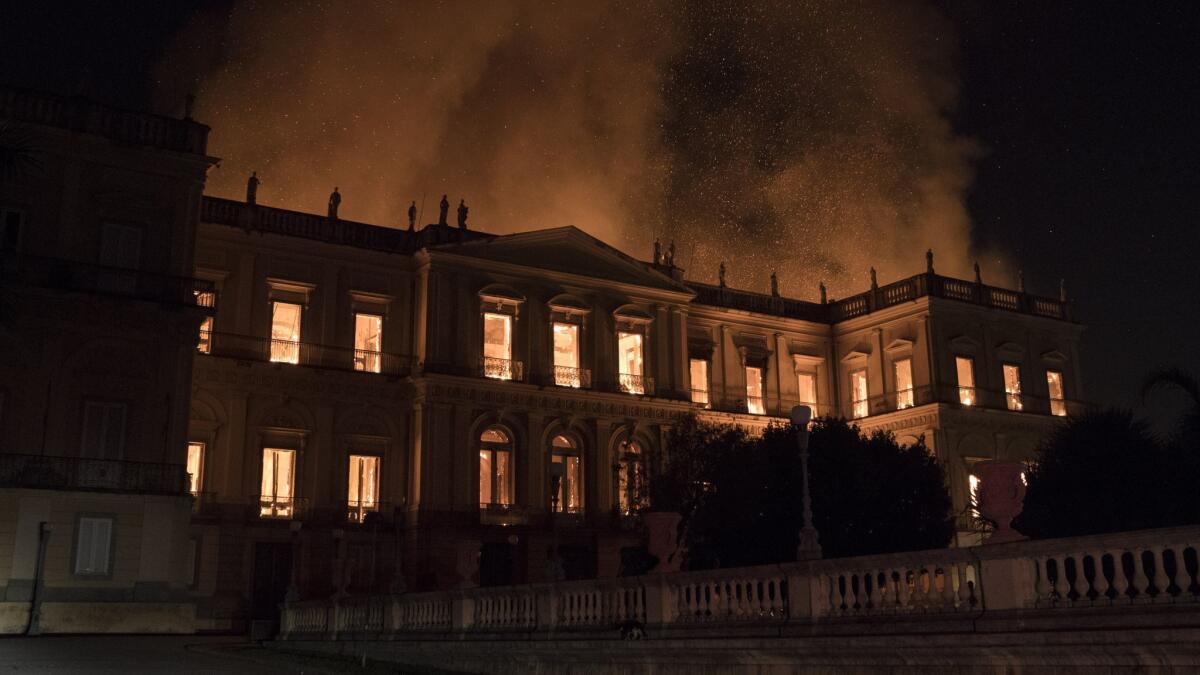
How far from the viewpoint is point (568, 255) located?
43062mm

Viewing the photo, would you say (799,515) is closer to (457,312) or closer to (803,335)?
(457,312)

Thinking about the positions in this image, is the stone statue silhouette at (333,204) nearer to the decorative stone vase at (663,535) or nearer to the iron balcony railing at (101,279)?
the iron balcony railing at (101,279)

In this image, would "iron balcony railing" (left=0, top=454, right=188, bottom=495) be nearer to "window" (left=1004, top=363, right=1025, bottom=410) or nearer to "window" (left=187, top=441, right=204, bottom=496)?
"window" (left=187, top=441, right=204, bottom=496)

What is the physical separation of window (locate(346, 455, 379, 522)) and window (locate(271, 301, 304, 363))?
3.95 metres

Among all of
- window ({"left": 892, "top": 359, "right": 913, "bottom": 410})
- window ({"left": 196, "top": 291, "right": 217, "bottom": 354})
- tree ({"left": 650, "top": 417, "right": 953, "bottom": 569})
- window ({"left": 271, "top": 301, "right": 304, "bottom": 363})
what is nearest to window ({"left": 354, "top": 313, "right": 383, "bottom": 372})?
window ({"left": 271, "top": 301, "right": 304, "bottom": 363})

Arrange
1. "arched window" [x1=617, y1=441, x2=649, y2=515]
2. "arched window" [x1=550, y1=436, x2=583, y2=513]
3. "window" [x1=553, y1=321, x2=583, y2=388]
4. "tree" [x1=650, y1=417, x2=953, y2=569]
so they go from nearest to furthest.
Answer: "tree" [x1=650, y1=417, x2=953, y2=569] → "arched window" [x1=617, y1=441, x2=649, y2=515] → "arched window" [x1=550, y1=436, x2=583, y2=513] → "window" [x1=553, y1=321, x2=583, y2=388]

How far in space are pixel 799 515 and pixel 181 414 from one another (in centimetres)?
1707

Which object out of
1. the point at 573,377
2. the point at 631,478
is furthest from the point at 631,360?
the point at 631,478

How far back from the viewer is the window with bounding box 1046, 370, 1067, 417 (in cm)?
5012

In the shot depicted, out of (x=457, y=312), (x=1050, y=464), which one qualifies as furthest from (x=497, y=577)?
(x=1050, y=464)

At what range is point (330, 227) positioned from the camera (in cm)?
3969

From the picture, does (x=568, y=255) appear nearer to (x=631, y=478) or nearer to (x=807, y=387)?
(x=631, y=478)

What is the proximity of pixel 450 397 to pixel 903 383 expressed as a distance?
1983 centimetres

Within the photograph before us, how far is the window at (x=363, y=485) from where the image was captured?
37906mm
